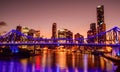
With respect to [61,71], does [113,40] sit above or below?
above

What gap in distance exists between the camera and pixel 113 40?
7588cm

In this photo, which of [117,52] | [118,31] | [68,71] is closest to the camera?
[68,71]

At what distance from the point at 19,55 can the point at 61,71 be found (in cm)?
4530

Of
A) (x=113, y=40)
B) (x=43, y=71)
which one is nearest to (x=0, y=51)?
(x=113, y=40)

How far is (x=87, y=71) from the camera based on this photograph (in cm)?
3928

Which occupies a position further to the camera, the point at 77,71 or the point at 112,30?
the point at 112,30

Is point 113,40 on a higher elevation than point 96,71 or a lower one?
higher

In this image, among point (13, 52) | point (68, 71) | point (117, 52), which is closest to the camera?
point (68, 71)

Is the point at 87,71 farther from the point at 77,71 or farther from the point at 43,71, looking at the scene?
the point at 43,71

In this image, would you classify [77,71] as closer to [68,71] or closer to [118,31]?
[68,71]

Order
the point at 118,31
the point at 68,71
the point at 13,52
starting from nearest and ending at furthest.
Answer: the point at 68,71
the point at 118,31
the point at 13,52

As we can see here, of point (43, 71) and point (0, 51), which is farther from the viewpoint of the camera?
point (0, 51)

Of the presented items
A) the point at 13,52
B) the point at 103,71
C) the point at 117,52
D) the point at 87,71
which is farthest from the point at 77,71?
the point at 13,52

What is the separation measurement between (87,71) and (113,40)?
38.6 meters
